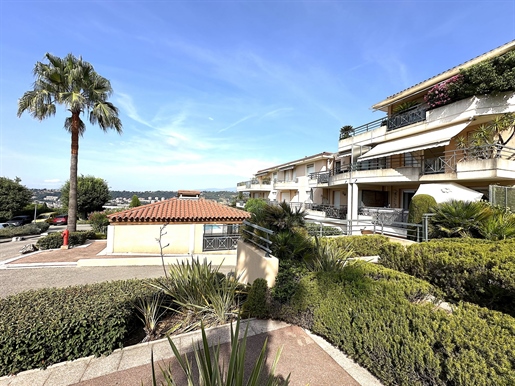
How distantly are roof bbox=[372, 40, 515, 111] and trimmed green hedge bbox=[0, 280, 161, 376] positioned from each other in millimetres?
22750

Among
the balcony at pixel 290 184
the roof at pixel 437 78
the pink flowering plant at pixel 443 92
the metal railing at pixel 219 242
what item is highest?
the roof at pixel 437 78

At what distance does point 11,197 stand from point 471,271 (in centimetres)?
5257

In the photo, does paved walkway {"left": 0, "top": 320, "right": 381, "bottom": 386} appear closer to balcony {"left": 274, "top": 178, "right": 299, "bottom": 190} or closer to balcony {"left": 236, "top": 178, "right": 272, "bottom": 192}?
balcony {"left": 274, "top": 178, "right": 299, "bottom": 190}

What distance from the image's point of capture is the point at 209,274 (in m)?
6.35

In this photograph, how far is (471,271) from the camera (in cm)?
464

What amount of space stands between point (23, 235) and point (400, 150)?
37.5 meters

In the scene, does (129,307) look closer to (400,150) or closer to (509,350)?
(509,350)

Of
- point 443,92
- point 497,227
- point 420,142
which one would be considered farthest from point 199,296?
point 443,92

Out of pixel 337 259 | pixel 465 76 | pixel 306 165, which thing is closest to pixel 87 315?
pixel 337 259

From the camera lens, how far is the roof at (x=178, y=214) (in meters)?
15.1

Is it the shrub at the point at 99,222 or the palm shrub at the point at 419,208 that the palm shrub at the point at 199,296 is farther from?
the shrub at the point at 99,222

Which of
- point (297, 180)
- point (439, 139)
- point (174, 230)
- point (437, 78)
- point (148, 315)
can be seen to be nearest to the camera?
point (148, 315)

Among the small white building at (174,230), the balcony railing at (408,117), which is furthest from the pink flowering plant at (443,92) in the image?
the small white building at (174,230)

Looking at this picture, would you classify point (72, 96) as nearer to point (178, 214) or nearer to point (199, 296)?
point (178, 214)
